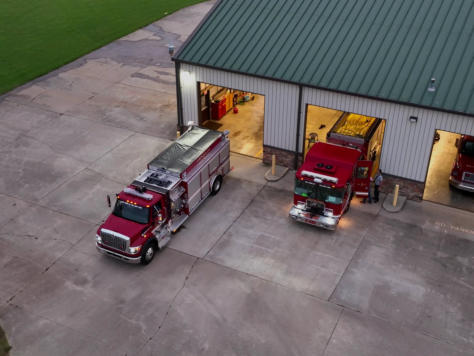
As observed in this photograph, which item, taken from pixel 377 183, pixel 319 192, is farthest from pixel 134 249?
pixel 377 183

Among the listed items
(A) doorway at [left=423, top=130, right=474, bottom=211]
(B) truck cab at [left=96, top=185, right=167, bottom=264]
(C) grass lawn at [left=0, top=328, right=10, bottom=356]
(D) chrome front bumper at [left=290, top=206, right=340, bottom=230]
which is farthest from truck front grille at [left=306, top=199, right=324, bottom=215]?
(C) grass lawn at [left=0, top=328, right=10, bottom=356]

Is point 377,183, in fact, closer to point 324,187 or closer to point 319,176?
point 324,187

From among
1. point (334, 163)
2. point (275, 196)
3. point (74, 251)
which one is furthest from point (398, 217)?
point (74, 251)

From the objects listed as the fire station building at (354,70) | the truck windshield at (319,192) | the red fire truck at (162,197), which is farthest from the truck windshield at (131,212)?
the fire station building at (354,70)

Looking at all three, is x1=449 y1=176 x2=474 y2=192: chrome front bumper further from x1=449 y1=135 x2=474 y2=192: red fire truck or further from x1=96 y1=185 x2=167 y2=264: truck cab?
x1=96 y1=185 x2=167 y2=264: truck cab

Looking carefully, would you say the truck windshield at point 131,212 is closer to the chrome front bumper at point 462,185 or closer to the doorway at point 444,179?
the doorway at point 444,179

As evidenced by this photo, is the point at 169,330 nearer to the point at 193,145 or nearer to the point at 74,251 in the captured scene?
the point at 74,251
